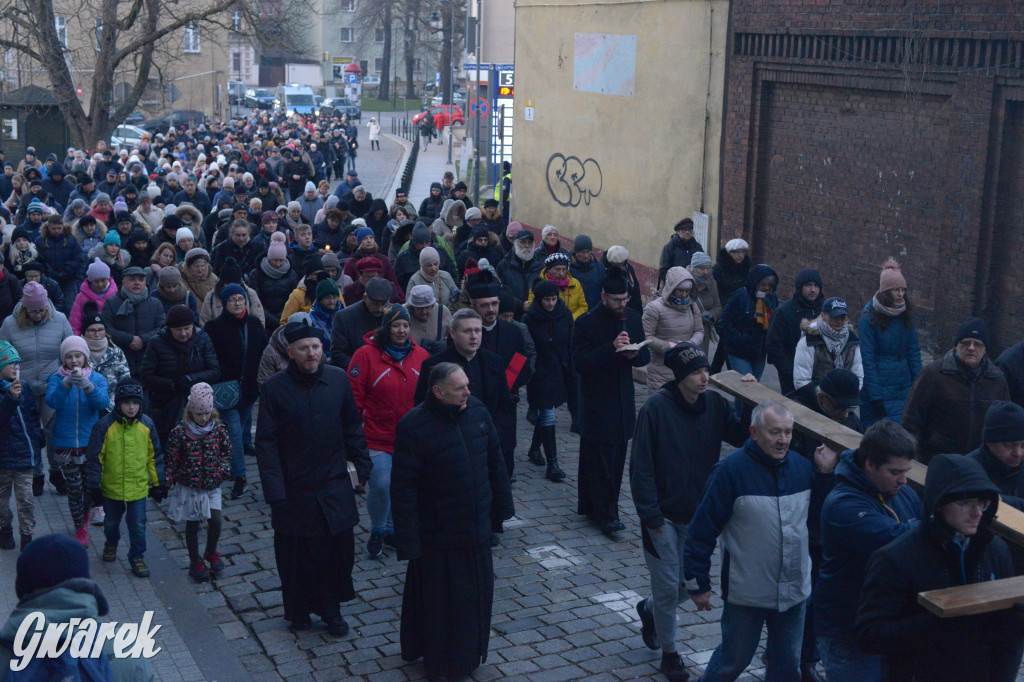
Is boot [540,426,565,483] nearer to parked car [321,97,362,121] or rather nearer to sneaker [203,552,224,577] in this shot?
sneaker [203,552,224,577]

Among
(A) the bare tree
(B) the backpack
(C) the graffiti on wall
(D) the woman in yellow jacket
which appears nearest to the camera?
(B) the backpack

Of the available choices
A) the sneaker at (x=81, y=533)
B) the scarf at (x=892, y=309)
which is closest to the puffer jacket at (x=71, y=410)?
the sneaker at (x=81, y=533)

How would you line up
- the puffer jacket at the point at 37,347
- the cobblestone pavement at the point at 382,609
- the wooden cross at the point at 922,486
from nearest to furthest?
1. the wooden cross at the point at 922,486
2. the cobblestone pavement at the point at 382,609
3. the puffer jacket at the point at 37,347

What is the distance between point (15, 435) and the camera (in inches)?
322

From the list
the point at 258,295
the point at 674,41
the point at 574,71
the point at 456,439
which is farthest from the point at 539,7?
the point at 456,439

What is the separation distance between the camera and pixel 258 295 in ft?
36.2

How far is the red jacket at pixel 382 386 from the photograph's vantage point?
306 inches

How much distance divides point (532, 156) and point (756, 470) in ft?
57.1

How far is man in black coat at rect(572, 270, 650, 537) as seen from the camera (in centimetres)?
847

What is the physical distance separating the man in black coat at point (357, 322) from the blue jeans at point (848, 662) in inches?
179

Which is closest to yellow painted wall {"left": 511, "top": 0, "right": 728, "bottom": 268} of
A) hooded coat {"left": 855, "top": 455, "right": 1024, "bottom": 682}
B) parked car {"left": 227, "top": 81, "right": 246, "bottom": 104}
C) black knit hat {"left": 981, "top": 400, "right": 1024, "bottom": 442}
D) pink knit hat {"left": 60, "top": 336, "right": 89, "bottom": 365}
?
pink knit hat {"left": 60, "top": 336, "right": 89, "bottom": 365}

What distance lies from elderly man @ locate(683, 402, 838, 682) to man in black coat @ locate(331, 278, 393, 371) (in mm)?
3810

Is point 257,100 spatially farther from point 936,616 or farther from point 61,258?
point 936,616

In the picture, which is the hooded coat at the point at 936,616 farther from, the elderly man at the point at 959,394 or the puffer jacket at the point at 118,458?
the puffer jacket at the point at 118,458
